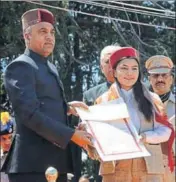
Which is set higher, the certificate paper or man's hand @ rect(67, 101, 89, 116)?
man's hand @ rect(67, 101, 89, 116)

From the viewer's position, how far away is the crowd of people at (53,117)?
2580 mm

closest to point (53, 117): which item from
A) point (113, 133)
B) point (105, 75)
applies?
point (113, 133)

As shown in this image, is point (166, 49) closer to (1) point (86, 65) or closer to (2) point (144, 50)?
(2) point (144, 50)

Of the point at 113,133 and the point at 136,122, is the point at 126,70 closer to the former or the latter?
the point at 136,122

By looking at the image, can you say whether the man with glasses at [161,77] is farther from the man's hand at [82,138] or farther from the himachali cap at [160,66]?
→ the man's hand at [82,138]

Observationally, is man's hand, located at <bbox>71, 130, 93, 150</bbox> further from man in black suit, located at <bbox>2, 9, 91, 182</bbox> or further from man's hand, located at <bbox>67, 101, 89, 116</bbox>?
man's hand, located at <bbox>67, 101, 89, 116</bbox>

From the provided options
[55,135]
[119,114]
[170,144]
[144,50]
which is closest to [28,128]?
[55,135]

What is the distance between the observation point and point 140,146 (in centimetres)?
268

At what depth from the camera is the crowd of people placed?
2.58 m

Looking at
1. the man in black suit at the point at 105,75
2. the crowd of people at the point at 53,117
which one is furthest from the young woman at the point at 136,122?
the man in black suit at the point at 105,75

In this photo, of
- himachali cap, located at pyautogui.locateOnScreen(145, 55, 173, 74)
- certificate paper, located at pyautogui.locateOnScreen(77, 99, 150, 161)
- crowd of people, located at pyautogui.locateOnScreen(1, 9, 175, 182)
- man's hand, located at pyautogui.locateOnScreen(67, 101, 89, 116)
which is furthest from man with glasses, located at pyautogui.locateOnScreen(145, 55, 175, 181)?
man's hand, located at pyautogui.locateOnScreen(67, 101, 89, 116)

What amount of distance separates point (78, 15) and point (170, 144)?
8.33 meters

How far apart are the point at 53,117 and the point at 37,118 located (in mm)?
138

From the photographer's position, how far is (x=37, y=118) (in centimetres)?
254
